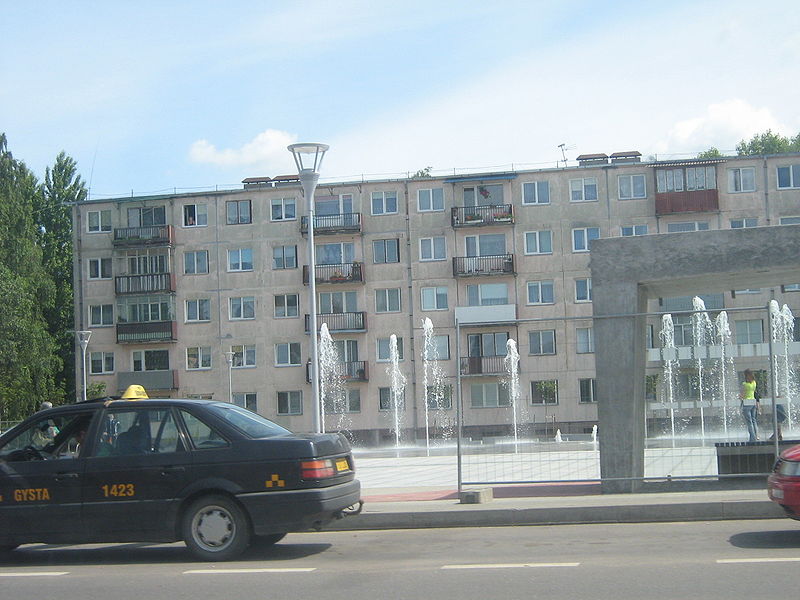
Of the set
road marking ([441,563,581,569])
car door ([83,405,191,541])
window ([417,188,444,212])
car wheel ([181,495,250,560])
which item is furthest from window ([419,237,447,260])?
road marking ([441,563,581,569])

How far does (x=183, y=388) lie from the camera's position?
2343 inches

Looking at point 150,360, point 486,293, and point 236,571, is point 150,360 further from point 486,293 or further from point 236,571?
point 236,571

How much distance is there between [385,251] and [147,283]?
14.6m

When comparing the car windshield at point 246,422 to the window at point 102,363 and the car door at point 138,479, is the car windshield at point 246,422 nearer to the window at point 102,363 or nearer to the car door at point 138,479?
the car door at point 138,479

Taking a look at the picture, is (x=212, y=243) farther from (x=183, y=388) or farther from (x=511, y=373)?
(x=511, y=373)

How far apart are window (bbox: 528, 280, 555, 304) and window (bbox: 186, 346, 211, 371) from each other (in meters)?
19.3

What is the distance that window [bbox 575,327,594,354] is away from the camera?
48.6 ft

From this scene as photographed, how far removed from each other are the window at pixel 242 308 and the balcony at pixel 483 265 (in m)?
12.3

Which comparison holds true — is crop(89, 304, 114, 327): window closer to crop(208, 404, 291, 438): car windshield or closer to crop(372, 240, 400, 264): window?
crop(372, 240, 400, 264): window

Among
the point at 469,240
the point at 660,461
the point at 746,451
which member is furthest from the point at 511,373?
the point at 469,240

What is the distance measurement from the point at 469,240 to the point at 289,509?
1870 inches

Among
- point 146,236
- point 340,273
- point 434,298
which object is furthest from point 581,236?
point 146,236

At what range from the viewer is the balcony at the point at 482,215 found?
5634 centimetres

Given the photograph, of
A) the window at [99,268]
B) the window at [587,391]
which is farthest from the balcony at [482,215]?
the window at [587,391]
